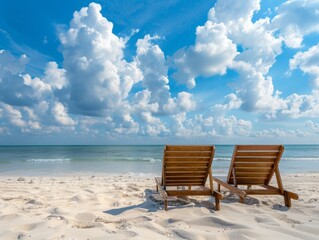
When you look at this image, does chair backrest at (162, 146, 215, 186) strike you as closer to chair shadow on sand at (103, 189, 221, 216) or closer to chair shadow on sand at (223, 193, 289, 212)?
chair shadow on sand at (103, 189, 221, 216)

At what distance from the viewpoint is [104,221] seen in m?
4.16

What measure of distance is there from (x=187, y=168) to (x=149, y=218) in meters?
1.67

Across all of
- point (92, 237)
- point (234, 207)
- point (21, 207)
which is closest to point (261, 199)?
point (234, 207)

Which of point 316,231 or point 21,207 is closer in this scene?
point 316,231

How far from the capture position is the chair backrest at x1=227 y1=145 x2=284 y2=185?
5.62m

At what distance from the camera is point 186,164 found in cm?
555

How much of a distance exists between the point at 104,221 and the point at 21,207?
6.74 feet

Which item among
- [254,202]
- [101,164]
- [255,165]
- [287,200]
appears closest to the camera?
[287,200]

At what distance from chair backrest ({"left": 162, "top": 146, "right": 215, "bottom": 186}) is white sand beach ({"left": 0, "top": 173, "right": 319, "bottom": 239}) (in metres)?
0.51

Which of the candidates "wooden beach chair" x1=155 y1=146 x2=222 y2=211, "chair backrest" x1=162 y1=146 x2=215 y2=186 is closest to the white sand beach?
"wooden beach chair" x1=155 y1=146 x2=222 y2=211

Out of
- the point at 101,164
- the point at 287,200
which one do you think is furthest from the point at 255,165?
the point at 101,164

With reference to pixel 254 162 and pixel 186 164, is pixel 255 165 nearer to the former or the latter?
A: pixel 254 162

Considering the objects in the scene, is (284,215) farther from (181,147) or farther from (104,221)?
(104,221)

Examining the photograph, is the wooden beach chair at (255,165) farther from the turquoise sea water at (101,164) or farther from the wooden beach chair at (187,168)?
the turquoise sea water at (101,164)
